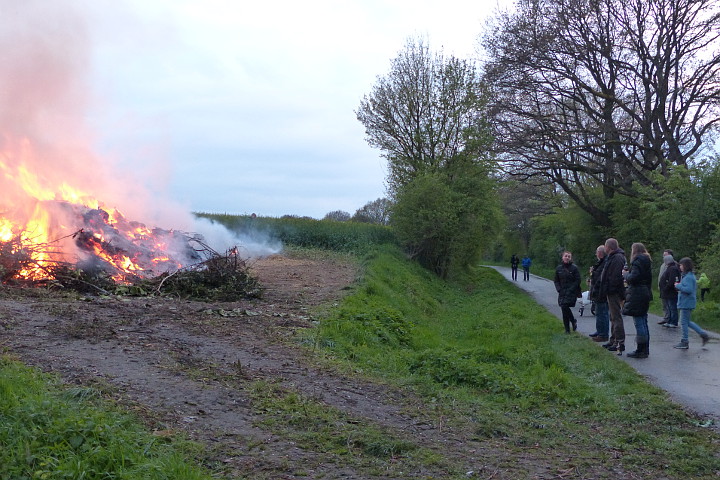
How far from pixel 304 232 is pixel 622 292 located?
2548 centimetres

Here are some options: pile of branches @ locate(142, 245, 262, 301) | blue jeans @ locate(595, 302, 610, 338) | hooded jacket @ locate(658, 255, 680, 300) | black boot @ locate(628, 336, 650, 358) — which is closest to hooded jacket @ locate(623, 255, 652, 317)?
black boot @ locate(628, 336, 650, 358)

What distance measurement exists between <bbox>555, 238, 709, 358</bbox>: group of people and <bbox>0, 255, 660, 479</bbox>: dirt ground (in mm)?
5310

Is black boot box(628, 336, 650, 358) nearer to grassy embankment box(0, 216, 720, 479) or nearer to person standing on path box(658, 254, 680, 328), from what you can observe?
grassy embankment box(0, 216, 720, 479)

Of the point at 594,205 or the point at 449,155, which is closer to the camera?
the point at 449,155

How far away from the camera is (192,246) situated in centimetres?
1877

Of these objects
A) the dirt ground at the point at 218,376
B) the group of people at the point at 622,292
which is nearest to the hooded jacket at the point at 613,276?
the group of people at the point at 622,292

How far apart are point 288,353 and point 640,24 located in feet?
80.6

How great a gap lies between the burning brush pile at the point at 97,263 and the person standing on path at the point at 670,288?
9159mm

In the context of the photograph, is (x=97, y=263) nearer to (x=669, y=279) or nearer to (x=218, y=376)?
(x=218, y=376)

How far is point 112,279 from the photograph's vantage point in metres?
13.2

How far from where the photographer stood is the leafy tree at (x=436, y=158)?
30016 mm

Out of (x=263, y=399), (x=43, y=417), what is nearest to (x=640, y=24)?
(x=263, y=399)

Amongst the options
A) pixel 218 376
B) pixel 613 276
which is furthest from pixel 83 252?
pixel 613 276

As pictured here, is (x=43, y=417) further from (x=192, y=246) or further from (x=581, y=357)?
(x=192, y=246)
